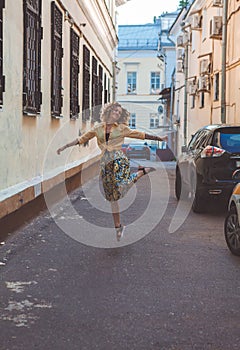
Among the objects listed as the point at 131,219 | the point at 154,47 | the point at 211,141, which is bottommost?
the point at 131,219

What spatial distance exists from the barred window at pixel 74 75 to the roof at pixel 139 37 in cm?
4343

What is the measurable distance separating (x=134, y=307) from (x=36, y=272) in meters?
1.51

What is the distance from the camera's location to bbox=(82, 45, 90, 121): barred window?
17156mm

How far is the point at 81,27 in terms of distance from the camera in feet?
52.3

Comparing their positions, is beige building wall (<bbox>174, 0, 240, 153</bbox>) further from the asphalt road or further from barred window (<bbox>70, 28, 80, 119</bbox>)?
the asphalt road

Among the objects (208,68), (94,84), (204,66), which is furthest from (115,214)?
(204,66)

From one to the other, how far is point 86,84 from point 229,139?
8.12m

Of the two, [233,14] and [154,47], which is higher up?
[154,47]

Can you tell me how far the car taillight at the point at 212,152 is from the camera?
401 inches

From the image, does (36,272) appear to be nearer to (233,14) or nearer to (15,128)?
(15,128)

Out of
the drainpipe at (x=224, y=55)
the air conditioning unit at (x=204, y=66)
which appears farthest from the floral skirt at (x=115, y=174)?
the air conditioning unit at (x=204, y=66)

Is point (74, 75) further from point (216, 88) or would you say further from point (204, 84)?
point (204, 84)

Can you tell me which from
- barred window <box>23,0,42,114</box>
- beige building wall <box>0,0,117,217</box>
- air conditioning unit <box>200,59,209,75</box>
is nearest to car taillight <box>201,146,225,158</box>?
beige building wall <box>0,0,117,217</box>

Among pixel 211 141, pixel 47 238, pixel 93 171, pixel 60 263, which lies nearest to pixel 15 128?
pixel 47 238
